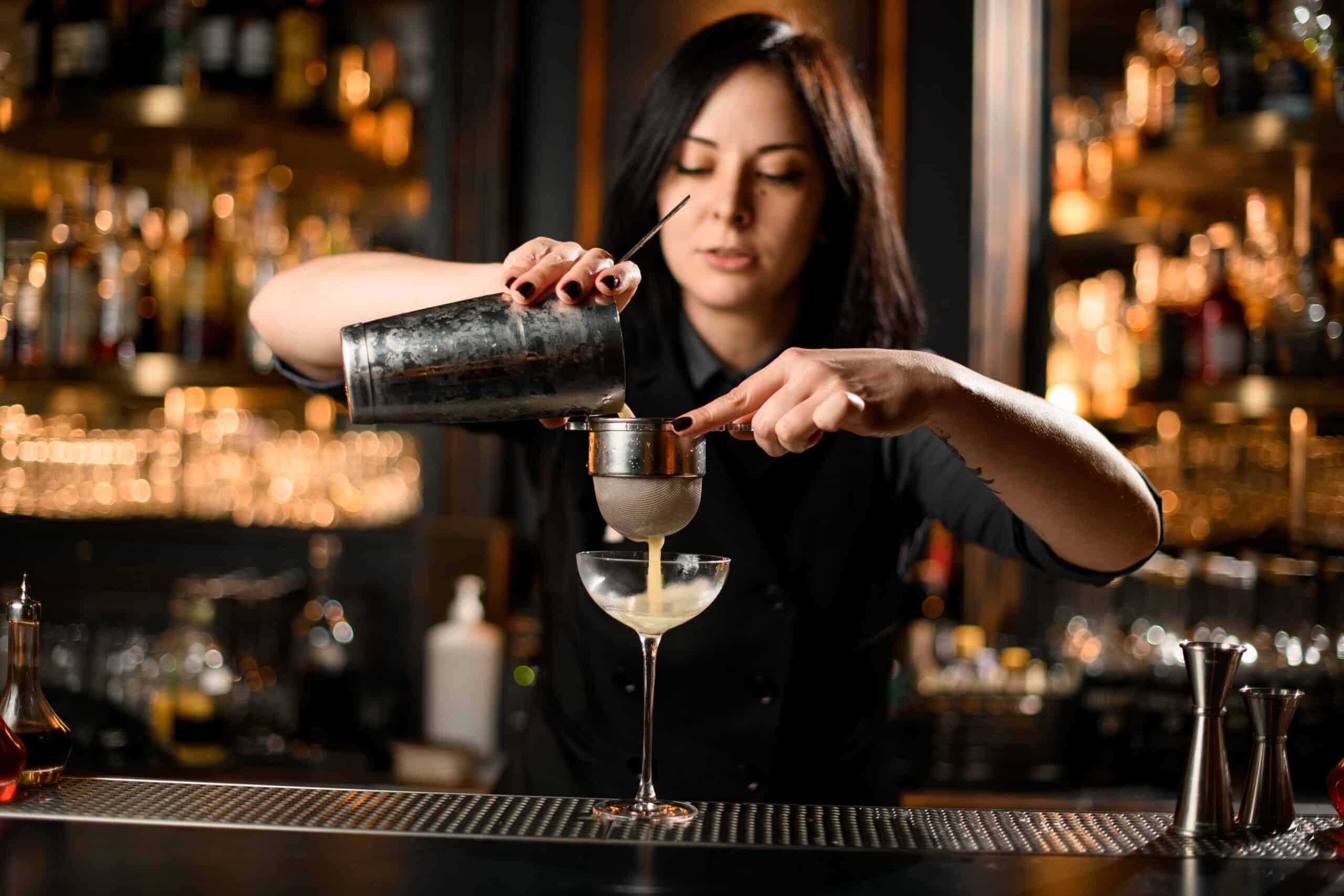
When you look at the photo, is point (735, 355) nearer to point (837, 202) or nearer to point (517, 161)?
point (837, 202)

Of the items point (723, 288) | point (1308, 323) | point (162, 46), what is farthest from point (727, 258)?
point (162, 46)

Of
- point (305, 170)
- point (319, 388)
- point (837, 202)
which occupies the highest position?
point (305, 170)

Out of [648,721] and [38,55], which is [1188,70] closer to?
[648,721]

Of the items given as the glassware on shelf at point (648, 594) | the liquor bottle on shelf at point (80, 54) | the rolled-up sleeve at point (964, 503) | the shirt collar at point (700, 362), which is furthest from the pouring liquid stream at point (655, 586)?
the liquor bottle on shelf at point (80, 54)

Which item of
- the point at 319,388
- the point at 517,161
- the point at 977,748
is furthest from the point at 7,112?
the point at 977,748

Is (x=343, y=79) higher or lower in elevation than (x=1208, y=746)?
higher

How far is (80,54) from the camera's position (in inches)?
117

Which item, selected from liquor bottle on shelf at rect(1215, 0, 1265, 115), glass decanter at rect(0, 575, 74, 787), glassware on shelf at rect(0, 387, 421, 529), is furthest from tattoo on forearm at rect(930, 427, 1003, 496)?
glassware on shelf at rect(0, 387, 421, 529)

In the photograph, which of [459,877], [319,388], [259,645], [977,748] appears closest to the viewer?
Result: [459,877]

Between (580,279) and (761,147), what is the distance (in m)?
0.50

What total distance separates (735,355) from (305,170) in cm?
185

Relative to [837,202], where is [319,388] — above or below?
below

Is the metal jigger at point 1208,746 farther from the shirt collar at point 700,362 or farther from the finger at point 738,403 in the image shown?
the shirt collar at point 700,362

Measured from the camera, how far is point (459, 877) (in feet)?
3.22
